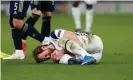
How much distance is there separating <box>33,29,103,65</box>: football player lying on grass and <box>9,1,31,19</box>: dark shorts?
1.92 feet

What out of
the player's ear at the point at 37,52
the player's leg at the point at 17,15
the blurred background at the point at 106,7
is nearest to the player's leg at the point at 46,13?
the player's leg at the point at 17,15

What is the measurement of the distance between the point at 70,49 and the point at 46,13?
169 cm

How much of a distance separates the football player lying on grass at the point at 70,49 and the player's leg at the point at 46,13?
136 cm

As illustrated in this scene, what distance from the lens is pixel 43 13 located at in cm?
804

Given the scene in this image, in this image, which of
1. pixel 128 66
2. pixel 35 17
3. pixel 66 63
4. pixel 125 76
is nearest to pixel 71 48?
pixel 66 63

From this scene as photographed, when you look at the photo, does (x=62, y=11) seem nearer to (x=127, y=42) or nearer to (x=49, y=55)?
(x=127, y=42)

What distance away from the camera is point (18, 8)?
6.89 meters

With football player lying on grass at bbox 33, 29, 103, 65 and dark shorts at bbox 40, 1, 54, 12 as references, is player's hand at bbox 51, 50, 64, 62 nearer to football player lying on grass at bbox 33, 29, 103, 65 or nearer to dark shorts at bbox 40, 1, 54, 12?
football player lying on grass at bbox 33, 29, 103, 65

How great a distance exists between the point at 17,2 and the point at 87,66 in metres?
1.26

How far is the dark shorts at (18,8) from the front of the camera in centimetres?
685

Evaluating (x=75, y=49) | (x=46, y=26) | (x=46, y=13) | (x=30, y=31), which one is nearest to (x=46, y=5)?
(x=46, y=13)

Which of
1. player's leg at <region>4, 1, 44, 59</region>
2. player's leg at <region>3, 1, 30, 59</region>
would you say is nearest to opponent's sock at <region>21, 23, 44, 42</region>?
player's leg at <region>4, 1, 44, 59</region>

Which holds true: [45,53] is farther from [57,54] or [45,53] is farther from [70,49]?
[70,49]

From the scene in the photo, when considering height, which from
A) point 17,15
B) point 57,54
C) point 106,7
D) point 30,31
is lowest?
point 106,7
